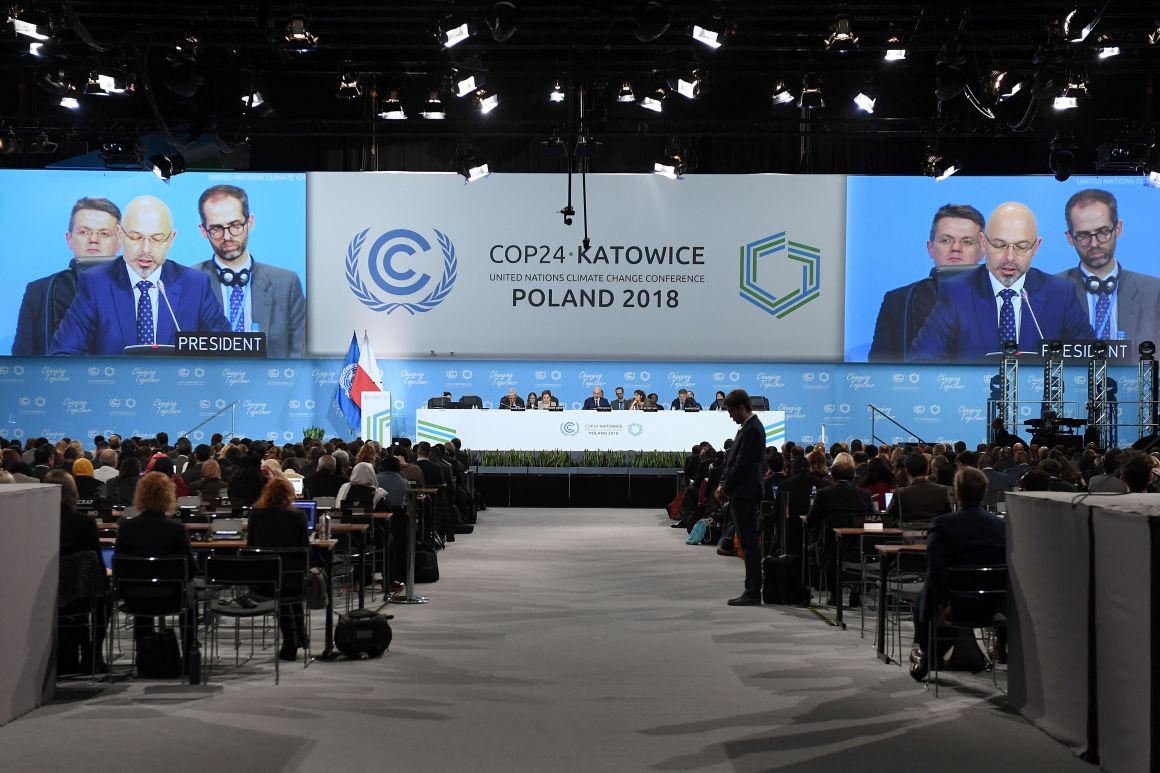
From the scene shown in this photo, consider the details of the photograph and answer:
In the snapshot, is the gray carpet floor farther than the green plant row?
No

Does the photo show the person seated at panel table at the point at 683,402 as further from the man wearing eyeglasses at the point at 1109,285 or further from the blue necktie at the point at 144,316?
the blue necktie at the point at 144,316

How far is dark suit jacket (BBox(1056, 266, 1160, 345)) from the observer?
22516 mm

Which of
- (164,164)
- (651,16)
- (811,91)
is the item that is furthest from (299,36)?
(811,91)

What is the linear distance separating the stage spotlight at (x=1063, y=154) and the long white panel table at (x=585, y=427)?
20.7 feet

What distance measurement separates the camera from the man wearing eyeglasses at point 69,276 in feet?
74.4

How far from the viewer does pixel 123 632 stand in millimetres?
8664

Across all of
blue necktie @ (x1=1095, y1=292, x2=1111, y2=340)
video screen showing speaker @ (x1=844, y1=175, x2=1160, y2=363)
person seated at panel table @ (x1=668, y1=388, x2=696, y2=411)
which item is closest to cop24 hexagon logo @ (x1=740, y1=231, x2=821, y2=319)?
video screen showing speaker @ (x1=844, y1=175, x2=1160, y2=363)

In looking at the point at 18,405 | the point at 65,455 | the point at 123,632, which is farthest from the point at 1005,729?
the point at 18,405

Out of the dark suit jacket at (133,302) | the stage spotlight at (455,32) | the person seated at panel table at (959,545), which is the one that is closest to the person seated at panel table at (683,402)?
the stage spotlight at (455,32)

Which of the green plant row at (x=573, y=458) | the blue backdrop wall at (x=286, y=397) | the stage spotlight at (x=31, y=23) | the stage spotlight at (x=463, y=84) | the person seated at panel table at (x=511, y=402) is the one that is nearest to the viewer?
the stage spotlight at (x=31, y=23)

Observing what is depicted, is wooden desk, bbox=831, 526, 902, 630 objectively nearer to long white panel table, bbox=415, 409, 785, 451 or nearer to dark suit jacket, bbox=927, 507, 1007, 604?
dark suit jacket, bbox=927, 507, 1007, 604

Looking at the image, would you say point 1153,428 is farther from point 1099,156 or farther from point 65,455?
point 65,455

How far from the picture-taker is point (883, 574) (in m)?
7.52

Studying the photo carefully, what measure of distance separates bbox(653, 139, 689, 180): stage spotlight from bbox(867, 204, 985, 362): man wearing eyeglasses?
187 inches
